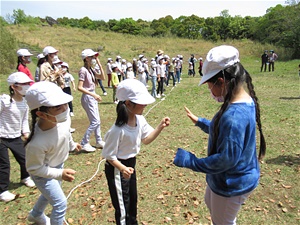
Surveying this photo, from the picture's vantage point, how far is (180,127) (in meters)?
8.04

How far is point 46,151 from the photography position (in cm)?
270

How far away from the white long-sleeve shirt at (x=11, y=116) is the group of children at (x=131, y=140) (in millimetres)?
14

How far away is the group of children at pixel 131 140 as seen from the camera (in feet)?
6.53

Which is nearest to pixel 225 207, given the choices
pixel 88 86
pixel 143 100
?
pixel 143 100

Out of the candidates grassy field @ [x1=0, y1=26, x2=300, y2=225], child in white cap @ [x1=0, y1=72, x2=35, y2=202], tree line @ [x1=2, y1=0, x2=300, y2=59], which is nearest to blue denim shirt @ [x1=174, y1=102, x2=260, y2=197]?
grassy field @ [x1=0, y1=26, x2=300, y2=225]

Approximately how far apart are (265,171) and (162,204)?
2232mm

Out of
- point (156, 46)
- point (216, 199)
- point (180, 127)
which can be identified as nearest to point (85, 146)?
point (180, 127)

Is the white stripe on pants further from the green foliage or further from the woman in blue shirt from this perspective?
the green foliage

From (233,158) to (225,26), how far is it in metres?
62.1

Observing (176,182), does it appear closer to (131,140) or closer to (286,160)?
(131,140)

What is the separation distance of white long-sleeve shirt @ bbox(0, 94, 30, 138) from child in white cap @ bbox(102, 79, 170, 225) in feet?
6.96

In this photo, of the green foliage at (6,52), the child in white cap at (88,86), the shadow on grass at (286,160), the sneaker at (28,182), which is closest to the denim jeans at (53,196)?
the sneaker at (28,182)

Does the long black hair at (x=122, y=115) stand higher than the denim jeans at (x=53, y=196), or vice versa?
the long black hair at (x=122, y=115)

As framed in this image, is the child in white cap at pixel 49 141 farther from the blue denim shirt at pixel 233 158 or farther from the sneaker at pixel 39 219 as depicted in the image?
the blue denim shirt at pixel 233 158
